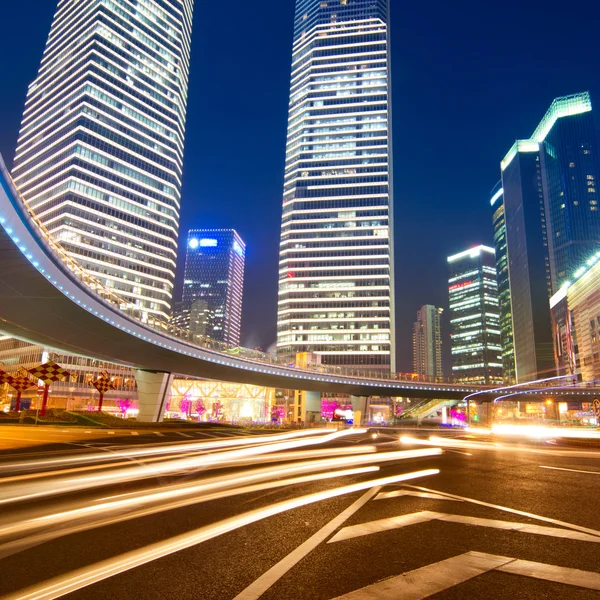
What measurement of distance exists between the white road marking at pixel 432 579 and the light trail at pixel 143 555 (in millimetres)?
2474

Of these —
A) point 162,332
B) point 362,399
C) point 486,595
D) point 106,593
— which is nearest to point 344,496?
point 486,595

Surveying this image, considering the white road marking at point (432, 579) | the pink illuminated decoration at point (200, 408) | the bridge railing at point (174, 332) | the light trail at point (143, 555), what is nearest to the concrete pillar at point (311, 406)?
the bridge railing at point (174, 332)

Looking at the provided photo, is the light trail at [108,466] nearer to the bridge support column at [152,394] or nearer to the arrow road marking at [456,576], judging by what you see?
the arrow road marking at [456,576]

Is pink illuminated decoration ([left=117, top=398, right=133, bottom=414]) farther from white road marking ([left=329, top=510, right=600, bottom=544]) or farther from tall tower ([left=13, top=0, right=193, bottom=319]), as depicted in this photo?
white road marking ([left=329, top=510, right=600, bottom=544])

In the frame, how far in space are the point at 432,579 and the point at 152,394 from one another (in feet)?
192

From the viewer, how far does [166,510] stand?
7805 millimetres

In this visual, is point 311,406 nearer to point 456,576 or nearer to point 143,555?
point 143,555

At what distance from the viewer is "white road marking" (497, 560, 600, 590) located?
14.5ft

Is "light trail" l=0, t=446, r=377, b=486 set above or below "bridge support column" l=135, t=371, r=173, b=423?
below

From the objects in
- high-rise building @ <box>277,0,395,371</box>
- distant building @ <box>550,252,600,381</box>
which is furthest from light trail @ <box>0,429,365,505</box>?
high-rise building @ <box>277,0,395,371</box>

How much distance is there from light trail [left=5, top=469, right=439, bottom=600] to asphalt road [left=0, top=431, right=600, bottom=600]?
2cm

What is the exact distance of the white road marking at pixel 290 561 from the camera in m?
4.19

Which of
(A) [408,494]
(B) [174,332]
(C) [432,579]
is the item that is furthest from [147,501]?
(B) [174,332]

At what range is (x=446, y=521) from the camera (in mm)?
7035
